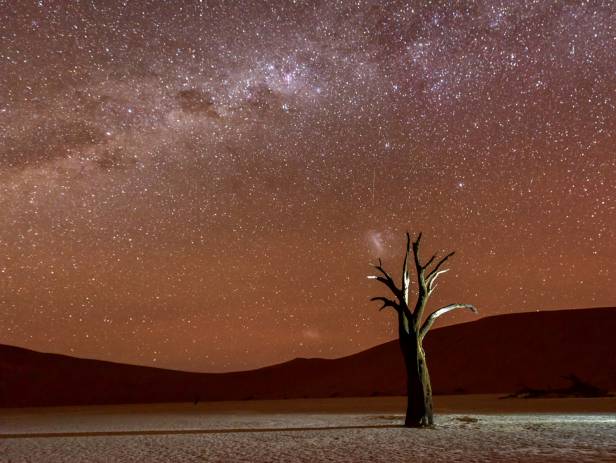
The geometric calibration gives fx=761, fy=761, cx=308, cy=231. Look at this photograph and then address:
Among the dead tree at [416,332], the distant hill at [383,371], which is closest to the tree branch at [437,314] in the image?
the dead tree at [416,332]

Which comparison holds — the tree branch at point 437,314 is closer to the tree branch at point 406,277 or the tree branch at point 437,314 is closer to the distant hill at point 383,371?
the tree branch at point 406,277

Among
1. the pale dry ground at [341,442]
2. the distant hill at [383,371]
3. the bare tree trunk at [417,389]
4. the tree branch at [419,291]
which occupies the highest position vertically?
the distant hill at [383,371]

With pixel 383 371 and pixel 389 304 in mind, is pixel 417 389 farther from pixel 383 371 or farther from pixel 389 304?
pixel 383 371

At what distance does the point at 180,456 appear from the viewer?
14.2 metres

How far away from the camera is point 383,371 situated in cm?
7206

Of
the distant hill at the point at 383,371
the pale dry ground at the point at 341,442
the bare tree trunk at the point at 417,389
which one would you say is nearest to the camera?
the pale dry ground at the point at 341,442

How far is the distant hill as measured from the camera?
196 ft

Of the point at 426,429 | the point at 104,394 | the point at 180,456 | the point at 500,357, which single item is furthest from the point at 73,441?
the point at 104,394

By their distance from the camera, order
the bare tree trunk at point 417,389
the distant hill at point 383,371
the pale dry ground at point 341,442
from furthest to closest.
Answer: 1. the distant hill at point 383,371
2. the bare tree trunk at point 417,389
3. the pale dry ground at point 341,442

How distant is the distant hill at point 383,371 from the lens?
59.8 metres

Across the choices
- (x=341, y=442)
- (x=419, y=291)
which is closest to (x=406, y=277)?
(x=419, y=291)

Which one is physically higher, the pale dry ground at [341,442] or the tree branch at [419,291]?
the tree branch at [419,291]

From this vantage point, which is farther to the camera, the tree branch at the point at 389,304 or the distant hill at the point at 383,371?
the distant hill at the point at 383,371

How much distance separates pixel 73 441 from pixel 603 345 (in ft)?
181
